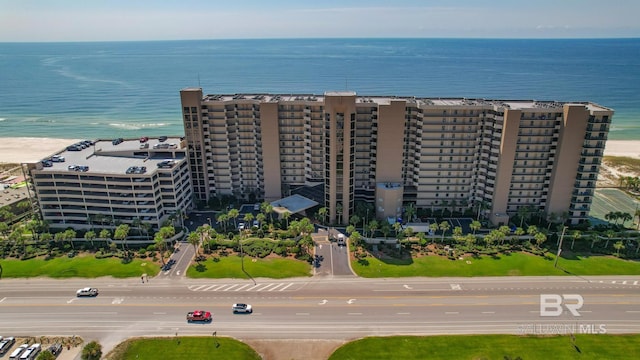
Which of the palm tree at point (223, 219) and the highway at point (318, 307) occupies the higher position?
the palm tree at point (223, 219)

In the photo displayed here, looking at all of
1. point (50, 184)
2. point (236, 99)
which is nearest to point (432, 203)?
point (236, 99)

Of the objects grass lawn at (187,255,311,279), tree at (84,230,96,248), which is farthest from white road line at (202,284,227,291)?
tree at (84,230,96,248)

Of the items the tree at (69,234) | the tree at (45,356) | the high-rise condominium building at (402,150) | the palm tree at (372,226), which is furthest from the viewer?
the high-rise condominium building at (402,150)

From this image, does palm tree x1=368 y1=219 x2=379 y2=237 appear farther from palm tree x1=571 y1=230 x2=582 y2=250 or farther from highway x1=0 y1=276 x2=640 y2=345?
palm tree x1=571 y1=230 x2=582 y2=250

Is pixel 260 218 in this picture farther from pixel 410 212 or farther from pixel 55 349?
pixel 55 349

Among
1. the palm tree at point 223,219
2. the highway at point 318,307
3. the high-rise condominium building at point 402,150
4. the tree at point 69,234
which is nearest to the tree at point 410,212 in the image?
the high-rise condominium building at point 402,150

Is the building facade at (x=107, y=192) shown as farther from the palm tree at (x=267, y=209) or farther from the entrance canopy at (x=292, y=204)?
the entrance canopy at (x=292, y=204)
